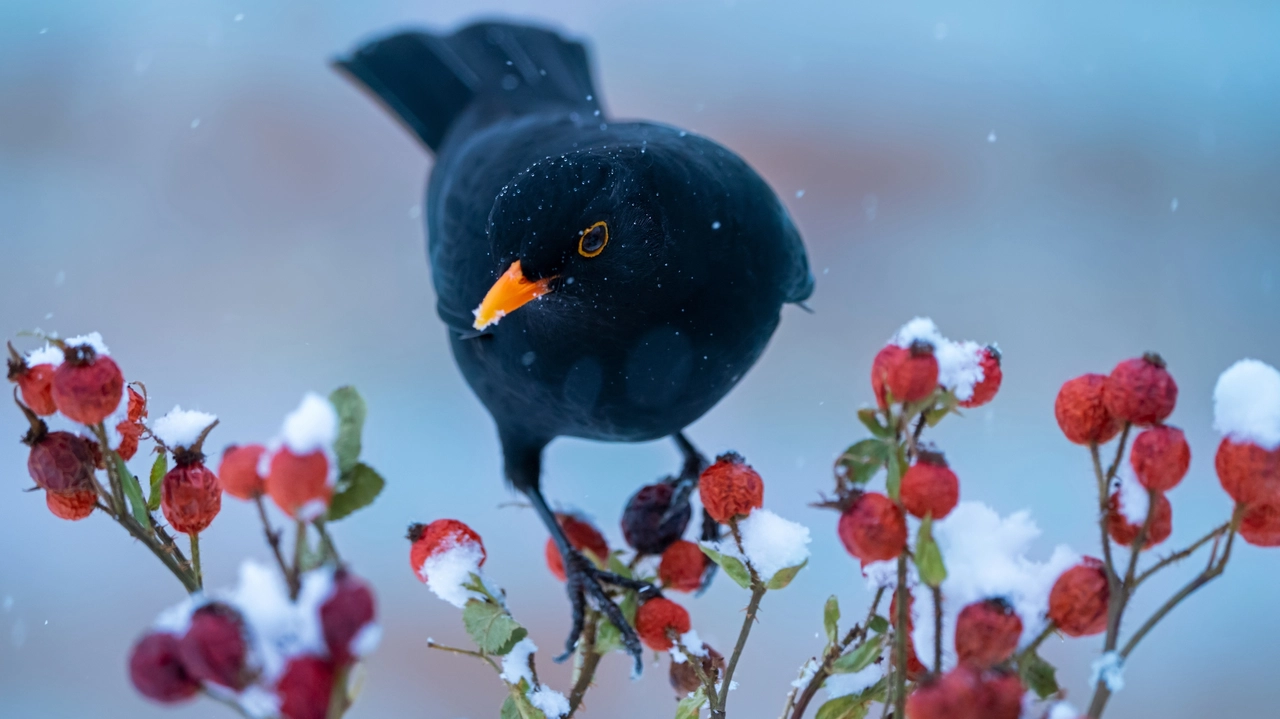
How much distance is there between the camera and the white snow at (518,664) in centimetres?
76

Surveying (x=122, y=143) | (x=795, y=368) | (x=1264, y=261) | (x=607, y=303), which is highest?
(x=1264, y=261)

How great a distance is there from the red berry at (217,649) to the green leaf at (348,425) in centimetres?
9

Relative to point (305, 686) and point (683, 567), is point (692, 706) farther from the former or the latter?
point (305, 686)

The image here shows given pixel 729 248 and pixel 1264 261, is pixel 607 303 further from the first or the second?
pixel 1264 261

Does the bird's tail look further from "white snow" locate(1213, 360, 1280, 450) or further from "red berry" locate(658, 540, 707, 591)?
"white snow" locate(1213, 360, 1280, 450)

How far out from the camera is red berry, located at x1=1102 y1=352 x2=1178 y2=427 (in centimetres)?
57

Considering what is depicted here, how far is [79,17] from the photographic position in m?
2.82

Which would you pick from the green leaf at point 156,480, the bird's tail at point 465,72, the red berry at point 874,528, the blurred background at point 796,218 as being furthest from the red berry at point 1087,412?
the blurred background at point 796,218

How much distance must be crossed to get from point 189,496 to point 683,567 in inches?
19.1

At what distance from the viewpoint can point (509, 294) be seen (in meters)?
1.16

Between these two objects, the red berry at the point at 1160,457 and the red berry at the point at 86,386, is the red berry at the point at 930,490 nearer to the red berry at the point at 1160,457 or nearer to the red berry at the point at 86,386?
the red berry at the point at 1160,457

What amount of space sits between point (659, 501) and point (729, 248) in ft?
1.27

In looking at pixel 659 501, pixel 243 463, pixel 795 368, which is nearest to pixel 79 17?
pixel 795 368

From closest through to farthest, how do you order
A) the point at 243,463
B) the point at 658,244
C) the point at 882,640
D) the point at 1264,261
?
the point at 243,463 < the point at 882,640 < the point at 658,244 < the point at 1264,261
